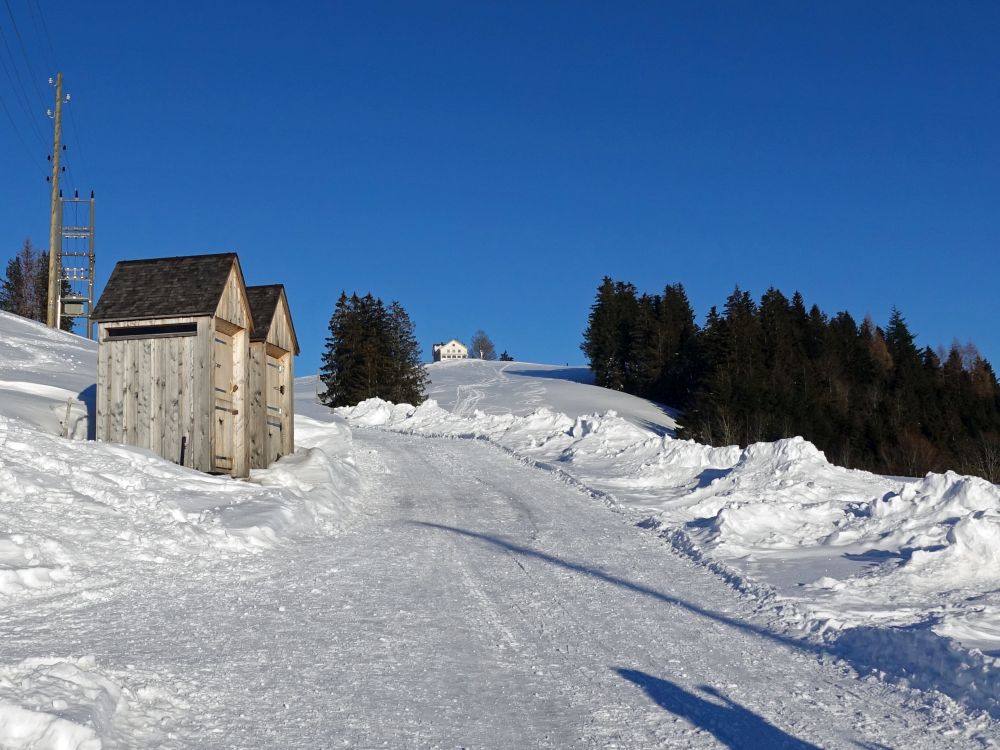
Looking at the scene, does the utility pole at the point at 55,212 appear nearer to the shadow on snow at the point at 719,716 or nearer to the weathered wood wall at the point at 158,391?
the weathered wood wall at the point at 158,391

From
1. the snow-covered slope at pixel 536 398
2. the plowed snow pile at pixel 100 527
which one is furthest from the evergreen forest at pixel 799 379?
the plowed snow pile at pixel 100 527

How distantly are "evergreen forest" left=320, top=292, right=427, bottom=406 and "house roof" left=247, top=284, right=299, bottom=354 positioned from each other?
32.1 m

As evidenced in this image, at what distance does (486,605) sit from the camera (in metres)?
10.2

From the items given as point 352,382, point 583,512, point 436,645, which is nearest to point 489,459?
point 583,512

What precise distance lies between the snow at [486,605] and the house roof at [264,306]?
3.95 metres

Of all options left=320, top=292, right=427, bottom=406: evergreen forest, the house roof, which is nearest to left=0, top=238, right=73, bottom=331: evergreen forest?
left=320, top=292, right=427, bottom=406: evergreen forest

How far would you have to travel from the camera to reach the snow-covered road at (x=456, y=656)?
6.49 m

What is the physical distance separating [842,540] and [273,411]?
13.8 meters

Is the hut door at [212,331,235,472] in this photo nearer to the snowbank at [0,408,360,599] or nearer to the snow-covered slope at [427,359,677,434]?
the snowbank at [0,408,360,599]

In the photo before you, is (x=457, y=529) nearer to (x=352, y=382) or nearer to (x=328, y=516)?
(x=328, y=516)

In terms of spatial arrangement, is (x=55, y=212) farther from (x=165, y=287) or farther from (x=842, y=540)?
(x=842, y=540)

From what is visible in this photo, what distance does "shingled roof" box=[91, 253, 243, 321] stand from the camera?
18.0m

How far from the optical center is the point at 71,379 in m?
25.7

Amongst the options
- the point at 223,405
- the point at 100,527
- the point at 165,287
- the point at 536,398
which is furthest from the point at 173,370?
the point at 536,398
